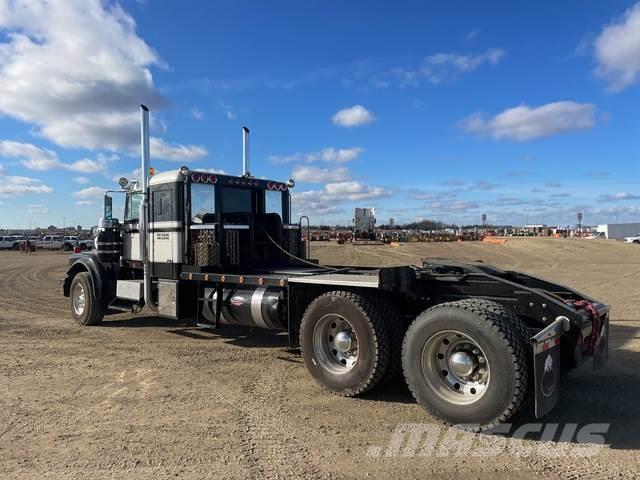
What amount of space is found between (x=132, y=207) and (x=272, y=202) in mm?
2732

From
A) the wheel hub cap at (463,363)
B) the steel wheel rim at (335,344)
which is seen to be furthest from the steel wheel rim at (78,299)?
the wheel hub cap at (463,363)

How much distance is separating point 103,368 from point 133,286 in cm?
256

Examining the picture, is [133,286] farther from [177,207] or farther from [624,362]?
[624,362]

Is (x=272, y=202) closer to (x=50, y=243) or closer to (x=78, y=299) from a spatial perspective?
(x=78, y=299)

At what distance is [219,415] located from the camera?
523cm

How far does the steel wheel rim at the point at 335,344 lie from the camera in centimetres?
595

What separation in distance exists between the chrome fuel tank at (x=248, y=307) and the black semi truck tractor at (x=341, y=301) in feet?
0.07

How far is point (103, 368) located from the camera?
7.07 meters

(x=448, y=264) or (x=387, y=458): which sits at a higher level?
(x=448, y=264)

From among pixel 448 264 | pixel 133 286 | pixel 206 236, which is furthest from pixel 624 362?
pixel 133 286

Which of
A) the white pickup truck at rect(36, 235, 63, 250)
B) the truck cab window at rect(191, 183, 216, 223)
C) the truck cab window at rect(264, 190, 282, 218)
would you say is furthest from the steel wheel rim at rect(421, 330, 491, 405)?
the white pickup truck at rect(36, 235, 63, 250)

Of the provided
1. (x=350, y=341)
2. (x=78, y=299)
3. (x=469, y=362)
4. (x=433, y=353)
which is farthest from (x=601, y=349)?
(x=78, y=299)

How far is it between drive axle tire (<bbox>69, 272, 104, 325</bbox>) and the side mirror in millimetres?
1191

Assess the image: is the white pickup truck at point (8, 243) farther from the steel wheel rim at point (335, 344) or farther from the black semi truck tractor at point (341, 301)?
the steel wheel rim at point (335, 344)
